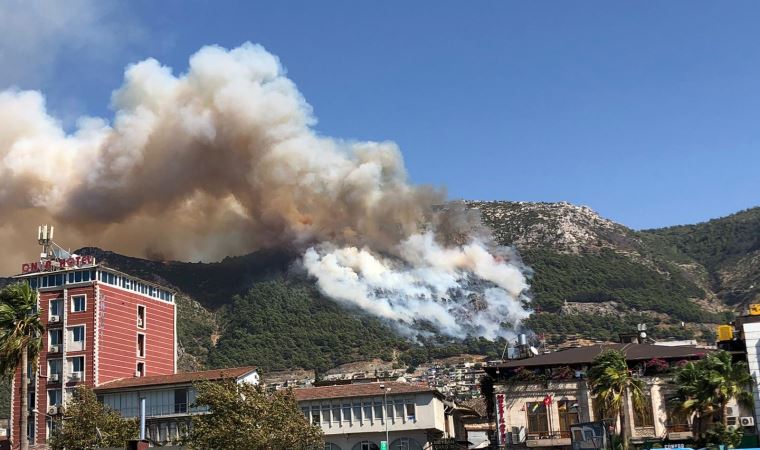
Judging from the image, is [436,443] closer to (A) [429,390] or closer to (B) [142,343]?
(A) [429,390]

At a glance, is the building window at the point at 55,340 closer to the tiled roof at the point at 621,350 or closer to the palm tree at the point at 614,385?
the tiled roof at the point at 621,350

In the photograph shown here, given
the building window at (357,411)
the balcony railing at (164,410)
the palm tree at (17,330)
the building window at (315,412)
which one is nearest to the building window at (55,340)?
the balcony railing at (164,410)

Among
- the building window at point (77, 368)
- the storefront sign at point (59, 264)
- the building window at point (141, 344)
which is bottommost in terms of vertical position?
the building window at point (77, 368)

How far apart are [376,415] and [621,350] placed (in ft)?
79.8

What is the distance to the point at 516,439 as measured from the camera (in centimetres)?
7075

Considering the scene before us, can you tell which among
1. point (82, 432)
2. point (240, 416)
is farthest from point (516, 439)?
point (82, 432)

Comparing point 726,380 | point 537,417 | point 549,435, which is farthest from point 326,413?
point 726,380

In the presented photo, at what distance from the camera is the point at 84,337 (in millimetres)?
97875

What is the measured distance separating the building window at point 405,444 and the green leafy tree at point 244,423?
→ 16.9 m

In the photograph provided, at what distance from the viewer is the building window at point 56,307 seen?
10022cm

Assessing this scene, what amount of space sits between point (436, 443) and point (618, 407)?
26389 mm

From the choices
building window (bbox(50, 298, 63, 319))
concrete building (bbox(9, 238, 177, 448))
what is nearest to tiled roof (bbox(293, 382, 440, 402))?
concrete building (bbox(9, 238, 177, 448))

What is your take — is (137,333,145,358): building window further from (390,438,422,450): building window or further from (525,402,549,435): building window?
(525,402,549,435): building window

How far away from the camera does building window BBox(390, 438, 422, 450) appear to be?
271 feet
